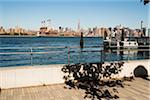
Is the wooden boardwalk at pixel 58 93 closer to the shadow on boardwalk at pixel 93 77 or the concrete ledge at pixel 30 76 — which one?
the concrete ledge at pixel 30 76

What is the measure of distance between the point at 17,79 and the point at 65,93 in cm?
174

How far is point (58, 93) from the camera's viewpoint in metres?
6.70

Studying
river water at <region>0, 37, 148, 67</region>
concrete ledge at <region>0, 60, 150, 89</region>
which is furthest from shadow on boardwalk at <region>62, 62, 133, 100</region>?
river water at <region>0, 37, 148, 67</region>

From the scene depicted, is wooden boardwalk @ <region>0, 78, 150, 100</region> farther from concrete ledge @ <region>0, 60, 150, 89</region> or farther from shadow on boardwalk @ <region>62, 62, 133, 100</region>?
shadow on boardwalk @ <region>62, 62, 133, 100</region>

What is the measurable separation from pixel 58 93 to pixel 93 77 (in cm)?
189

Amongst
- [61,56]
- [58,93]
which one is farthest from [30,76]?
[61,56]

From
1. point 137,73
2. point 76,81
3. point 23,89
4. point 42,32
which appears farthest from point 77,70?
point 42,32

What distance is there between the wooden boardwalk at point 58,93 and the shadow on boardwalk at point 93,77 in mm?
375

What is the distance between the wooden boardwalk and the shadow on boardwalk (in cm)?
37

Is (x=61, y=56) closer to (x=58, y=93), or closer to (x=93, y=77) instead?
(x=93, y=77)

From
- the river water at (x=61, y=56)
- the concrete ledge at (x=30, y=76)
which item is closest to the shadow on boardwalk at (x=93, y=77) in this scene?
the concrete ledge at (x=30, y=76)

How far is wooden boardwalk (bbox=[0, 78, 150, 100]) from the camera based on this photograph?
626 cm

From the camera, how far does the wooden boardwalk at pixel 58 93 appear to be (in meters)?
6.26

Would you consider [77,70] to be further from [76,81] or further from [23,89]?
[23,89]
